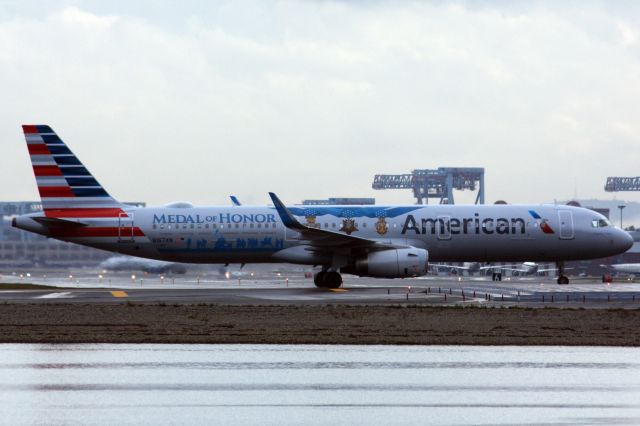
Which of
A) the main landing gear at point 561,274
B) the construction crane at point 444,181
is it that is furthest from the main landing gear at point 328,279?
the construction crane at point 444,181

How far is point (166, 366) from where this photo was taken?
19109 mm

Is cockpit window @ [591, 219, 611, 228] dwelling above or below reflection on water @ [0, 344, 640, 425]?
above

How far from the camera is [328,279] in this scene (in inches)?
1829

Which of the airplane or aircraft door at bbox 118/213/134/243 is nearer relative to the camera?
the airplane

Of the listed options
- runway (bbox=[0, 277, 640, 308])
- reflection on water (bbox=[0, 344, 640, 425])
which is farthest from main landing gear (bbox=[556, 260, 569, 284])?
reflection on water (bbox=[0, 344, 640, 425])

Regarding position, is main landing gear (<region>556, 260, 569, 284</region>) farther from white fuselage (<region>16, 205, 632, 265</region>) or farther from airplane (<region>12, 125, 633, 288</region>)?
white fuselage (<region>16, 205, 632, 265</region>)

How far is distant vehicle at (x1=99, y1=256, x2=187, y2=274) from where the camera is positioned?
63594 millimetres

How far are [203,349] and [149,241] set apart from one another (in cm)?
2558

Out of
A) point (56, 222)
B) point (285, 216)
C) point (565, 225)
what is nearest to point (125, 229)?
point (56, 222)

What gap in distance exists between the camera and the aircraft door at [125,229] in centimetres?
4725

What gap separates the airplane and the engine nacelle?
1.65 m

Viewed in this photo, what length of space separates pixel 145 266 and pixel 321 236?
21.9 meters

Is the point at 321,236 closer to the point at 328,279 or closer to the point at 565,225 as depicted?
the point at 328,279

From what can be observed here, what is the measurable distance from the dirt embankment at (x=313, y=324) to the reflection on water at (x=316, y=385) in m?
1.37
